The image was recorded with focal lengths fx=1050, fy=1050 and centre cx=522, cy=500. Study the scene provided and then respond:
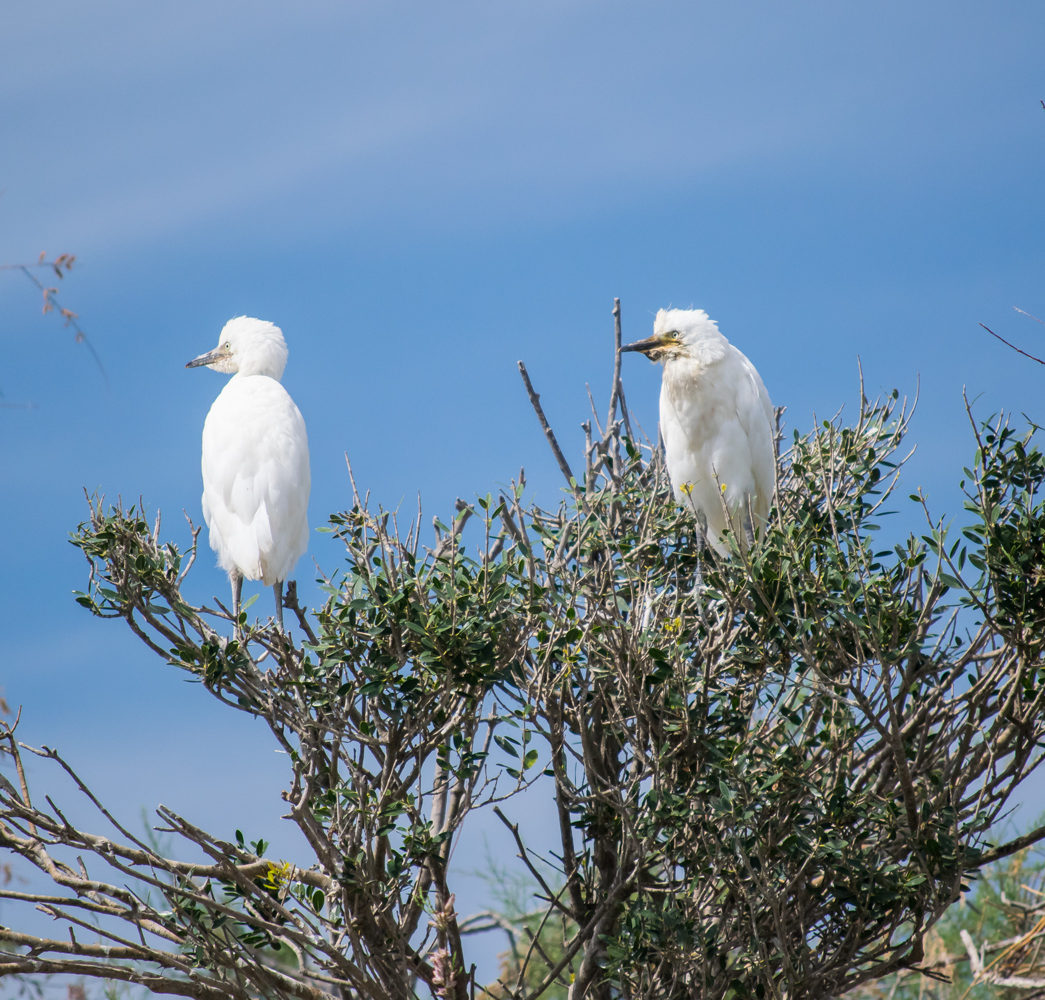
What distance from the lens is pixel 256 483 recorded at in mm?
4656

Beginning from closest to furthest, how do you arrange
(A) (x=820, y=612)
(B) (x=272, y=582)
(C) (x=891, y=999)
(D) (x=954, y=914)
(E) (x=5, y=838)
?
(A) (x=820, y=612) < (E) (x=5, y=838) < (B) (x=272, y=582) < (C) (x=891, y=999) < (D) (x=954, y=914)

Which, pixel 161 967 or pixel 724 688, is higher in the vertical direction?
pixel 724 688

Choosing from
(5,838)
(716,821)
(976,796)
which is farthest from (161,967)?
(976,796)

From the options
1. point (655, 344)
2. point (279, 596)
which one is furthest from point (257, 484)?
point (655, 344)

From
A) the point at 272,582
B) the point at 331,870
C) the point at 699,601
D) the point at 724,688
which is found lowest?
the point at 331,870

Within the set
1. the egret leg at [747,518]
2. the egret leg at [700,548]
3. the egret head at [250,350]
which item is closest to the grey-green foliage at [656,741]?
the egret leg at [700,548]

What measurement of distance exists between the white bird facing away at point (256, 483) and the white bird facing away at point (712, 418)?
1.62 meters

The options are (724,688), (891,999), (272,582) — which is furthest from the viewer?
(891,999)

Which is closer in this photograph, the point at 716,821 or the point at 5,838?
the point at 716,821

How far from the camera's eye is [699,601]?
10.3ft

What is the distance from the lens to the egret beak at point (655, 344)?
4574 mm

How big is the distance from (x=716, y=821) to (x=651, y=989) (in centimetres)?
58

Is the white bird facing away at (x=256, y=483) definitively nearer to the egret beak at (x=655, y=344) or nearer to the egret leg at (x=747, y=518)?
the egret beak at (x=655, y=344)

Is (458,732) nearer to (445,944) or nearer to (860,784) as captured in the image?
Answer: (445,944)
